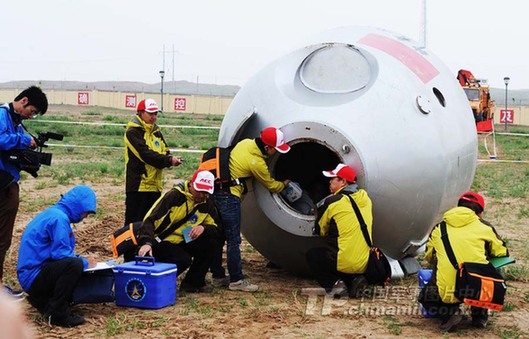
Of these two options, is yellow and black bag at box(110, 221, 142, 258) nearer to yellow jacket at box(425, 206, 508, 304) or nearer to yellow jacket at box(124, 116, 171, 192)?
yellow jacket at box(124, 116, 171, 192)

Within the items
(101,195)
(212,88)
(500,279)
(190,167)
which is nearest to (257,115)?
(500,279)

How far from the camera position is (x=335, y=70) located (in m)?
7.09

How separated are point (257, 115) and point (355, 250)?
154 cm

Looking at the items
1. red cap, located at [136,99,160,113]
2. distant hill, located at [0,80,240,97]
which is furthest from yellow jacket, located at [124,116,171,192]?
distant hill, located at [0,80,240,97]

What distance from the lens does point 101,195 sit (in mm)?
13398

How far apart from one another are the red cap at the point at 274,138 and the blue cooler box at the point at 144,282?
136cm

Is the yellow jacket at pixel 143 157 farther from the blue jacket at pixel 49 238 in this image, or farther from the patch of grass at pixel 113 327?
the patch of grass at pixel 113 327

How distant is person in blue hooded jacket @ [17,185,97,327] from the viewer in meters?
6.03

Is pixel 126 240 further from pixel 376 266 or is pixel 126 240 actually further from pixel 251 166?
pixel 376 266

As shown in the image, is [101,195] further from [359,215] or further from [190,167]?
[359,215]

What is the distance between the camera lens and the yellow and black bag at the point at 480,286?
602 cm

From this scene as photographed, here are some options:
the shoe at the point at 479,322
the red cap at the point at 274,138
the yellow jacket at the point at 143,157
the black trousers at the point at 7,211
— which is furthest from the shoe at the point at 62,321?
the shoe at the point at 479,322

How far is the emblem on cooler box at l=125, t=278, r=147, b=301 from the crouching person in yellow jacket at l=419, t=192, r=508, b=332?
2.36 metres

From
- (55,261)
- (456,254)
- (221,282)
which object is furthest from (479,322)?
(55,261)
